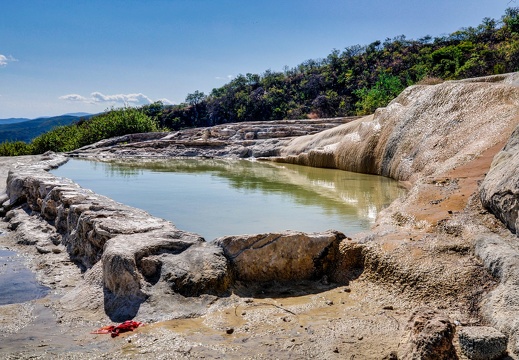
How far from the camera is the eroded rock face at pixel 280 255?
3.71 metres

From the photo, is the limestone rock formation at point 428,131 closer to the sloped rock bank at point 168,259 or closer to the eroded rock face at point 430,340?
the sloped rock bank at point 168,259

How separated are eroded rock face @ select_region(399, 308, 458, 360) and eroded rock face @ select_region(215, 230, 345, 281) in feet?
4.76

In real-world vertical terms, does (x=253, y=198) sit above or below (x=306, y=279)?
above

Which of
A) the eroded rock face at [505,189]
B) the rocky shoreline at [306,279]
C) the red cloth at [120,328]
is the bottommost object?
the red cloth at [120,328]

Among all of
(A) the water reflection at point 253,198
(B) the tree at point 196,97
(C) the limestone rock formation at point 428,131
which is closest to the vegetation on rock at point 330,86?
(B) the tree at point 196,97

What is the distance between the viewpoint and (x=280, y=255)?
3754 millimetres

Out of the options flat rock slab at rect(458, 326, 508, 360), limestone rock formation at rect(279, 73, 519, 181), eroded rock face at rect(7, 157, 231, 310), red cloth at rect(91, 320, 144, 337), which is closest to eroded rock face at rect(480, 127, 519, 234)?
flat rock slab at rect(458, 326, 508, 360)

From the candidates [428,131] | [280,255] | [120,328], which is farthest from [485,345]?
[428,131]

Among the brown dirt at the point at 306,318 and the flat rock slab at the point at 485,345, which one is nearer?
the flat rock slab at the point at 485,345

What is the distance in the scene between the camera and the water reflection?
16.8ft

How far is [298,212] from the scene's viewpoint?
5.76 m

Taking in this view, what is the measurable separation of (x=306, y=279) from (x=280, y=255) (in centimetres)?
30

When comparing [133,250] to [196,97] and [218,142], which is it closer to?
[218,142]

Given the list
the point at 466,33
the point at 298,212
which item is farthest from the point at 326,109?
the point at 298,212
